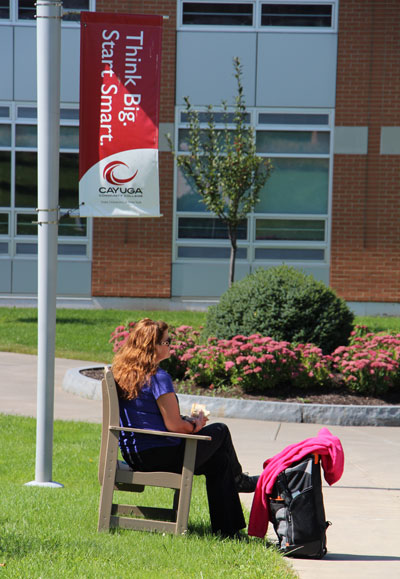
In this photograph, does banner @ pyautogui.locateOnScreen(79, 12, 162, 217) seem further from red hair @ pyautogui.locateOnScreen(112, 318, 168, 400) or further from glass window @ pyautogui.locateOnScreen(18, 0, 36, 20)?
glass window @ pyautogui.locateOnScreen(18, 0, 36, 20)

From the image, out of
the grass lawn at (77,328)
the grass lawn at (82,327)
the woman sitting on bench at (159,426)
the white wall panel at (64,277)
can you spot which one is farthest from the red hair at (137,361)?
the white wall panel at (64,277)

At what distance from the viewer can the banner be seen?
6.09 m

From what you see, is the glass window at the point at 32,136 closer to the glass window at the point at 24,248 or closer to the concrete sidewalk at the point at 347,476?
the glass window at the point at 24,248

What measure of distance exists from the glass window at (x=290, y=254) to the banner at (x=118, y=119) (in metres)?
12.7

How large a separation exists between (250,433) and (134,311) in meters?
10.5

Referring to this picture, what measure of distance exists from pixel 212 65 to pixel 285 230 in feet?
13.4

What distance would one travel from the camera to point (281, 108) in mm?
18594

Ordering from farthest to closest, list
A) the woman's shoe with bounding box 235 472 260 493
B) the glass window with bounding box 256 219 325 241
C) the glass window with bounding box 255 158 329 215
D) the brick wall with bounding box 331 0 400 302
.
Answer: the glass window with bounding box 256 219 325 241 < the glass window with bounding box 255 158 329 215 < the brick wall with bounding box 331 0 400 302 < the woman's shoe with bounding box 235 472 260 493

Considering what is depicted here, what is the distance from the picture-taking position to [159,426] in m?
4.77

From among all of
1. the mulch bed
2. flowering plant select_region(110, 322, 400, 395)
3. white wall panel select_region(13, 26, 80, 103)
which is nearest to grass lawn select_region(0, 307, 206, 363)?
flowering plant select_region(110, 322, 400, 395)

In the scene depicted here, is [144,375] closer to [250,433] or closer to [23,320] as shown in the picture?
[250,433]

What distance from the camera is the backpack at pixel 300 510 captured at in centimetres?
451

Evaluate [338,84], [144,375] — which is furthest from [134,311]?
[144,375]

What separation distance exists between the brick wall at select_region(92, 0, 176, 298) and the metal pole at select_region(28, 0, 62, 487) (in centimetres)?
1263
